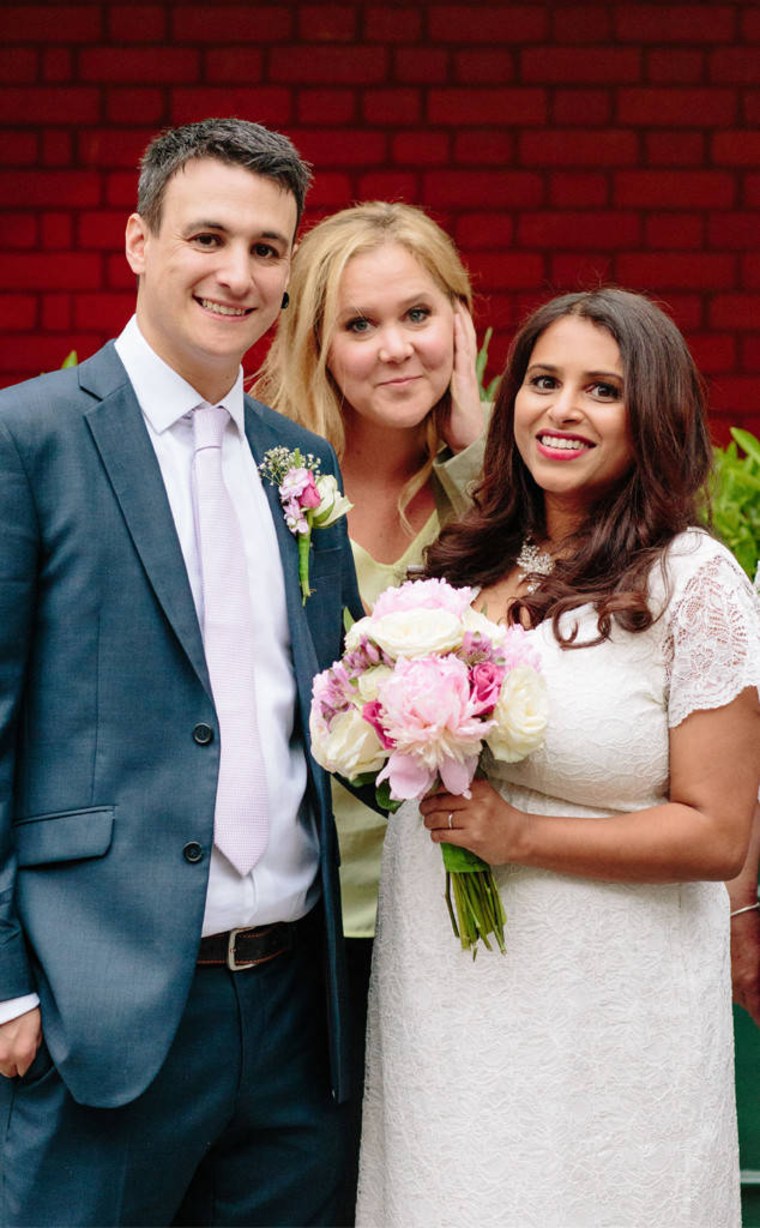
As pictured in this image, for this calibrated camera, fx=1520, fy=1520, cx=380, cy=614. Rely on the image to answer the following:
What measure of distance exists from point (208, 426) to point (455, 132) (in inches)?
152

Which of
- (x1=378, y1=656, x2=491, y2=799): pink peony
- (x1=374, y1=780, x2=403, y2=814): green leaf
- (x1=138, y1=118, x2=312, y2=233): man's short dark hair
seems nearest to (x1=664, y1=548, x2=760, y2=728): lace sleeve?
(x1=378, y1=656, x2=491, y2=799): pink peony

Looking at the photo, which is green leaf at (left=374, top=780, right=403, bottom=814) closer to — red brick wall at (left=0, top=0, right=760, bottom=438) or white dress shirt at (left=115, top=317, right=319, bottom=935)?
white dress shirt at (left=115, top=317, right=319, bottom=935)

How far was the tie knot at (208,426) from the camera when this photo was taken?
8.61 ft

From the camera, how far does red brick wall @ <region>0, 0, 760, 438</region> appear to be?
606cm

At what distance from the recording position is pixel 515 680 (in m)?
2.36

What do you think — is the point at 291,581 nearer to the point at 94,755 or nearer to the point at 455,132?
the point at 94,755

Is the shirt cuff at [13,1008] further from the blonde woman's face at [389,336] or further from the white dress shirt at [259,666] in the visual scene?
the blonde woman's face at [389,336]

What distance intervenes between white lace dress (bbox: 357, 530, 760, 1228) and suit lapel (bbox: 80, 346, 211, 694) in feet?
2.02

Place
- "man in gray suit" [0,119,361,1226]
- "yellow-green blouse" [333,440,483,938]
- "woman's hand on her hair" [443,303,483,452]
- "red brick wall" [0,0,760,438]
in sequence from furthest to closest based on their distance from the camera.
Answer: "red brick wall" [0,0,760,438]
"woman's hand on her hair" [443,303,483,452]
"yellow-green blouse" [333,440,483,938]
"man in gray suit" [0,119,361,1226]

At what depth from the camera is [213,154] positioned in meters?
2.58

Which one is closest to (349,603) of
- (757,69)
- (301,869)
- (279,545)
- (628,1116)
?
(279,545)

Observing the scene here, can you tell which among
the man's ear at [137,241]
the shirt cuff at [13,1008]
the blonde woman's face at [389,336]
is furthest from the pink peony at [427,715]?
the blonde woman's face at [389,336]

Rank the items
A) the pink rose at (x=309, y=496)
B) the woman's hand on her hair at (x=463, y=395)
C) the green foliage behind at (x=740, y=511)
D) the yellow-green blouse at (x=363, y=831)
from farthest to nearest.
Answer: the green foliage behind at (x=740, y=511)
the woman's hand on her hair at (x=463, y=395)
the yellow-green blouse at (x=363, y=831)
the pink rose at (x=309, y=496)

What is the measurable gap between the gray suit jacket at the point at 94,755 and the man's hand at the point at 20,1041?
25 mm
